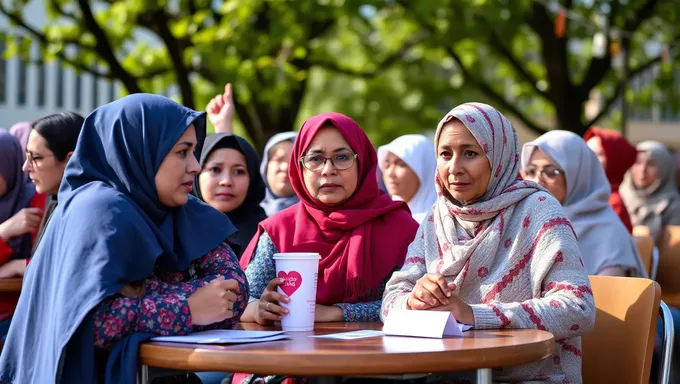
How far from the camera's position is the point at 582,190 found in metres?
5.64

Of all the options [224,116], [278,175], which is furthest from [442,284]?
[278,175]

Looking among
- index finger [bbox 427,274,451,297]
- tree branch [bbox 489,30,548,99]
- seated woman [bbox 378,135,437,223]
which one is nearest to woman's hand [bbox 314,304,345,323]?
index finger [bbox 427,274,451,297]

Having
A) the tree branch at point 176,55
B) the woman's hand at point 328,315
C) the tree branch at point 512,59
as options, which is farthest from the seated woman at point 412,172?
the tree branch at point 512,59

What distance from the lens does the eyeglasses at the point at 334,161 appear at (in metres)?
3.99

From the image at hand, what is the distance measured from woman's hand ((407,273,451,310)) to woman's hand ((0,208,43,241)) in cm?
299

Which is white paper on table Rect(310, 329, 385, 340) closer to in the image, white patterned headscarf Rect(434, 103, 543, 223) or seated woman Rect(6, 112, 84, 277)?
white patterned headscarf Rect(434, 103, 543, 223)

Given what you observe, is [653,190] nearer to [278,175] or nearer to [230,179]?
[278,175]

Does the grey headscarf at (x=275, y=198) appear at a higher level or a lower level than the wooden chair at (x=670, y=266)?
higher

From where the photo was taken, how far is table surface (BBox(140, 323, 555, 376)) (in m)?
2.58

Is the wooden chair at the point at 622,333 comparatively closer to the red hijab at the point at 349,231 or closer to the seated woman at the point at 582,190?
the red hijab at the point at 349,231

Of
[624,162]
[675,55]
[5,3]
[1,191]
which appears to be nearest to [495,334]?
[1,191]

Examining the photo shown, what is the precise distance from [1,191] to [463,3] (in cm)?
876

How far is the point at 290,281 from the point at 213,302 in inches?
12.4

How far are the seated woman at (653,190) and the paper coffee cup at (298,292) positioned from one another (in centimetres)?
601
